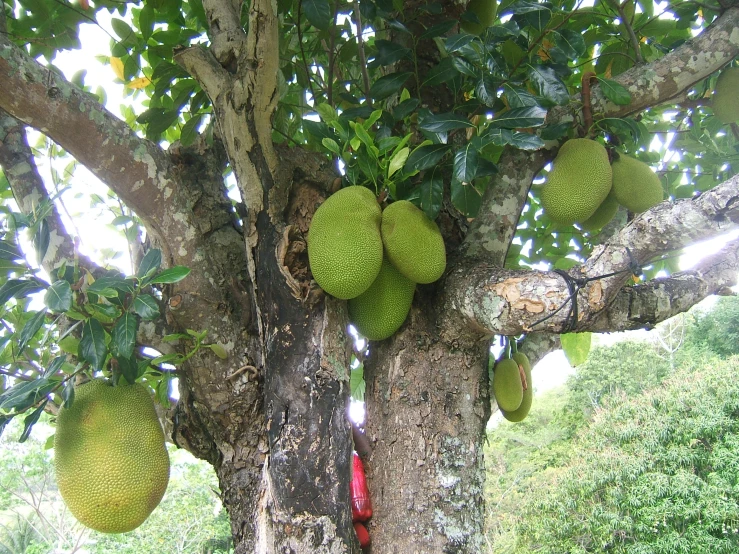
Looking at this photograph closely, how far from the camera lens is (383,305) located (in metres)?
1.34

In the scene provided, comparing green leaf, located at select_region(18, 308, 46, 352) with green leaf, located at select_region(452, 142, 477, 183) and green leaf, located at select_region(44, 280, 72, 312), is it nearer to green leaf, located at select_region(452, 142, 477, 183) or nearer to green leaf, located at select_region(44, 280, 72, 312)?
green leaf, located at select_region(44, 280, 72, 312)

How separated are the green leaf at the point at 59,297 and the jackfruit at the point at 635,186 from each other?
139cm

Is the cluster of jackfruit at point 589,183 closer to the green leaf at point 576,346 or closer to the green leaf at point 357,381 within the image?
the green leaf at point 576,346

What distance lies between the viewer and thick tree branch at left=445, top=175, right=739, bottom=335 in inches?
40.3

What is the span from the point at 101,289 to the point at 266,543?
1.82ft

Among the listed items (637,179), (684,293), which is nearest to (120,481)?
(684,293)

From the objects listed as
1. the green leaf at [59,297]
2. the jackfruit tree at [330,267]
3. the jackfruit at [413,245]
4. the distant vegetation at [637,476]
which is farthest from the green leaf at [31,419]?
the distant vegetation at [637,476]

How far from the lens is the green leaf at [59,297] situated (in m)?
1.00

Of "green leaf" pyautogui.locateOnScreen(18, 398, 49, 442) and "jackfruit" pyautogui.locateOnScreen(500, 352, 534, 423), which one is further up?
"jackfruit" pyautogui.locateOnScreen(500, 352, 534, 423)

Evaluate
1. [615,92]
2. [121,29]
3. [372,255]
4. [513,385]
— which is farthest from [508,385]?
[121,29]

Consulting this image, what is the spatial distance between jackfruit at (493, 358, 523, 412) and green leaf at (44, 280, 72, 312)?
3.91ft

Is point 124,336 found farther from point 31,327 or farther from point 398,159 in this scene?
point 398,159

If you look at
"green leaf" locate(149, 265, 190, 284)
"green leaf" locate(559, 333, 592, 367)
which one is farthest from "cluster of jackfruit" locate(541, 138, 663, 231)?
"green leaf" locate(149, 265, 190, 284)

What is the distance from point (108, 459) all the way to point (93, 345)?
0.82ft
